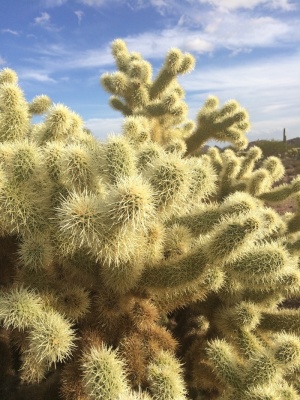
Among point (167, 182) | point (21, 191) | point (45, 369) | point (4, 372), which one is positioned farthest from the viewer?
point (4, 372)

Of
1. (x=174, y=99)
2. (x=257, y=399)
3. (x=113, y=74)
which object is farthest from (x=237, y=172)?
(x=257, y=399)

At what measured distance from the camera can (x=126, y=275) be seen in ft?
9.09

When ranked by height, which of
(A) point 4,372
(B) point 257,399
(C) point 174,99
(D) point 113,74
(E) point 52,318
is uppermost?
(D) point 113,74

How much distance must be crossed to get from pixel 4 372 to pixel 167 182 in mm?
2433

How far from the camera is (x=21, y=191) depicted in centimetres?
261

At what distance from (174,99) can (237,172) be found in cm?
144

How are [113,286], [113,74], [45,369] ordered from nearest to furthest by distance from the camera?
[113,286] → [45,369] → [113,74]

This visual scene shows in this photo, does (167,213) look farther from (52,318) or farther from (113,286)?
Answer: (52,318)

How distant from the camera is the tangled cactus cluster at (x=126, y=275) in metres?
2.39

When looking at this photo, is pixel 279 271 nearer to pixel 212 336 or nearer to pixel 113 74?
pixel 212 336

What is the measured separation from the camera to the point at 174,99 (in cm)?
596

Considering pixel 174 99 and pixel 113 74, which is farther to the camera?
pixel 113 74

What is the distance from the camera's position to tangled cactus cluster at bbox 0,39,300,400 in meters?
2.39

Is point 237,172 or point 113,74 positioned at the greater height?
point 113,74
